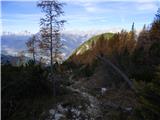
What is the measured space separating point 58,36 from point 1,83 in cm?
446

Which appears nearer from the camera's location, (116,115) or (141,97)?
(141,97)

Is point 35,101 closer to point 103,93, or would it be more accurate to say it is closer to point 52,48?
point 52,48

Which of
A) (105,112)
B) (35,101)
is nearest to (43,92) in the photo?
(35,101)

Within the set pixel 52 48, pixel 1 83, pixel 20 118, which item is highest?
pixel 52 48

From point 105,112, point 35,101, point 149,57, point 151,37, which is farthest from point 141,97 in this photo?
point 151,37

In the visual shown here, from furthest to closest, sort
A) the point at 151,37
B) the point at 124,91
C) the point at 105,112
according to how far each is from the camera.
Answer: the point at 151,37, the point at 124,91, the point at 105,112

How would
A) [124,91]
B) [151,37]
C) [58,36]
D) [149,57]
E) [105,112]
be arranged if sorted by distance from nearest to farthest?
[105,112], [58,36], [124,91], [149,57], [151,37]

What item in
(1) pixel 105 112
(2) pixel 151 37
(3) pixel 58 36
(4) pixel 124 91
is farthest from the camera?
(2) pixel 151 37

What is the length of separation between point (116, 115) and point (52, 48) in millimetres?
5989

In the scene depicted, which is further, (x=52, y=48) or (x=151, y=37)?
(x=151, y=37)

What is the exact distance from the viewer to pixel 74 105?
691 inches

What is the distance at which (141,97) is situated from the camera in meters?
11.8

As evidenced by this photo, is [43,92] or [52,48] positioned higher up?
[52,48]

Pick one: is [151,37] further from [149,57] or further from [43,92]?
[43,92]
